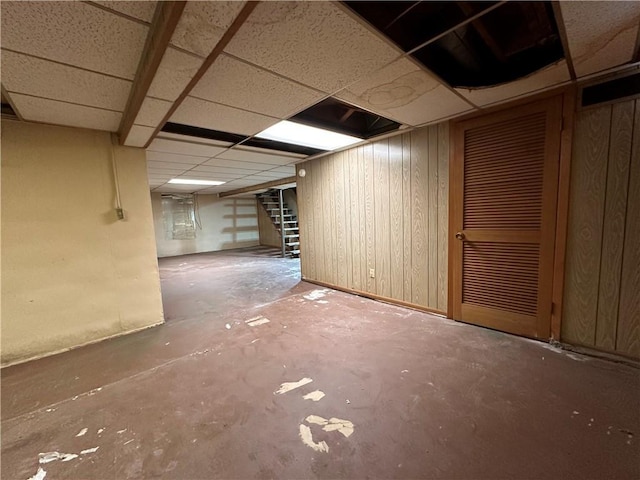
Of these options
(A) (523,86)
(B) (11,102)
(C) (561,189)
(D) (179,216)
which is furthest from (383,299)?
(D) (179,216)

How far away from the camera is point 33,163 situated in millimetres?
2105

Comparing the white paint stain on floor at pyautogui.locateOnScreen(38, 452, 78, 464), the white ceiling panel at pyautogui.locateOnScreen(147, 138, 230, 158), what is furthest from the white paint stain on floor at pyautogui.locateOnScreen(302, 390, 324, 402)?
the white ceiling panel at pyautogui.locateOnScreen(147, 138, 230, 158)

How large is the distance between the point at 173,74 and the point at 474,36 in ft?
6.00

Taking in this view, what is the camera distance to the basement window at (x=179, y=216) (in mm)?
7867

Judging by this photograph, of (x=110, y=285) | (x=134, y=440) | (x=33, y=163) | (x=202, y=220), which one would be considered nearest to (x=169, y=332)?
(x=110, y=285)

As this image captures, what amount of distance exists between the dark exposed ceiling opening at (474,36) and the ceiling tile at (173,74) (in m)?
0.82

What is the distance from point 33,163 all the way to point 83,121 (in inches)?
20.5

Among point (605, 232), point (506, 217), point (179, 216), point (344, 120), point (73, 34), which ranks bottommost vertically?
point (605, 232)

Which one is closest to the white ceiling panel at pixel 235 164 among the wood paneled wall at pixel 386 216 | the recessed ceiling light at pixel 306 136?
the wood paneled wall at pixel 386 216

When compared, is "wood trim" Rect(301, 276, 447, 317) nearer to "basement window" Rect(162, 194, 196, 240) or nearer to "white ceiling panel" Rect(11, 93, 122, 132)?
"white ceiling panel" Rect(11, 93, 122, 132)

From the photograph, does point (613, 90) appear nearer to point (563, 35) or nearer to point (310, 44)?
point (563, 35)

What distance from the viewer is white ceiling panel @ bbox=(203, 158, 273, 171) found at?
12.4 feet

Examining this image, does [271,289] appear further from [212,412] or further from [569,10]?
[569,10]

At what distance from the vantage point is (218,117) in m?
2.15
